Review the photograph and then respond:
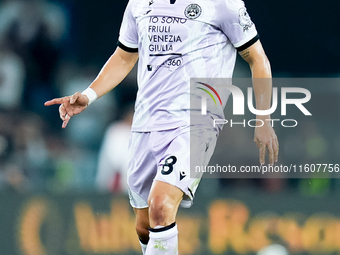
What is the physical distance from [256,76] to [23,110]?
4.14 m

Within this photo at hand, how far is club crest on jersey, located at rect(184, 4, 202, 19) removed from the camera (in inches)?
122

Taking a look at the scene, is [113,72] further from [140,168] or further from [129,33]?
[140,168]

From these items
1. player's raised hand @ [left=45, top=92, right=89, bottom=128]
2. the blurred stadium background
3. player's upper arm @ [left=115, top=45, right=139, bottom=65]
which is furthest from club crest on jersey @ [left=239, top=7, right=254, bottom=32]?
the blurred stadium background

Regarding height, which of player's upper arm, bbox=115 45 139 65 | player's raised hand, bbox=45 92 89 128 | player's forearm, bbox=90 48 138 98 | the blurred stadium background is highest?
player's upper arm, bbox=115 45 139 65

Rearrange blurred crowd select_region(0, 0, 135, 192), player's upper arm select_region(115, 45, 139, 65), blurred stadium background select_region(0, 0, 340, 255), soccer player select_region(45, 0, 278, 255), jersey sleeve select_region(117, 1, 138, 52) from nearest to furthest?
soccer player select_region(45, 0, 278, 255)
jersey sleeve select_region(117, 1, 138, 52)
player's upper arm select_region(115, 45, 139, 65)
blurred stadium background select_region(0, 0, 340, 255)
blurred crowd select_region(0, 0, 135, 192)

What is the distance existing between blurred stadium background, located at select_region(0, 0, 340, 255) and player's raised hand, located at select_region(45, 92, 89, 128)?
6.27 feet

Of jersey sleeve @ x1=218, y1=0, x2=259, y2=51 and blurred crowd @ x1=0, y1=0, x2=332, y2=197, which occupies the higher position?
jersey sleeve @ x1=218, y1=0, x2=259, y2=51

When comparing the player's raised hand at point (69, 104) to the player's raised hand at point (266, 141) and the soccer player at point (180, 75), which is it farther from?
the player's raised hand at point (266, 141)

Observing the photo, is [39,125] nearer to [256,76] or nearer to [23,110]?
[23,110]

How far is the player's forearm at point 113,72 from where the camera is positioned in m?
3.55

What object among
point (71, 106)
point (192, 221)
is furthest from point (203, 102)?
point (192, 221)

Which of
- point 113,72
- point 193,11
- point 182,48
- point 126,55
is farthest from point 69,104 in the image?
point 193,11

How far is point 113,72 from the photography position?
361 centimetres

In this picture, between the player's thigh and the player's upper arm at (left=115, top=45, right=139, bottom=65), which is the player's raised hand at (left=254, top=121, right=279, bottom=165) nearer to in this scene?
the player's thigh
